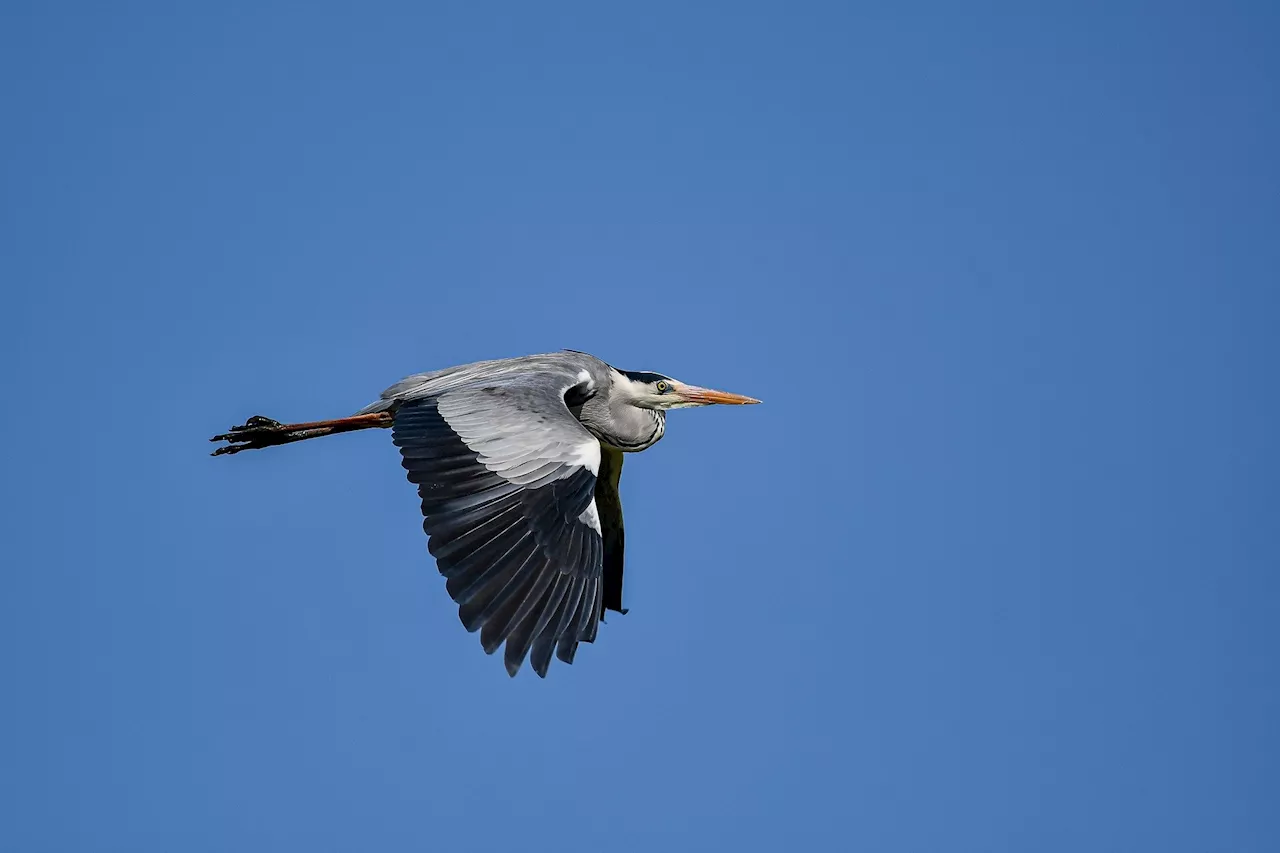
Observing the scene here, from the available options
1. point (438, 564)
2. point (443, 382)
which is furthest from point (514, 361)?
point (438, 564)

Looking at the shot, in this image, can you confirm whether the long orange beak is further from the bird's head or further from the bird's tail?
the bird's tail

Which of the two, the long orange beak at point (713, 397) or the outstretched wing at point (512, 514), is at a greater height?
the long orange beak at point (713, 397)

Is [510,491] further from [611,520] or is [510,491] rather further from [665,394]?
[665,394]

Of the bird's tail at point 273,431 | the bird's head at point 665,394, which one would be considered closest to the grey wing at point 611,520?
the bird's head at point 665,394

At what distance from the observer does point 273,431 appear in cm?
1025

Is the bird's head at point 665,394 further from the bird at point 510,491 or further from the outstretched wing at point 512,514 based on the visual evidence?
the outstretched wing at point 512,514

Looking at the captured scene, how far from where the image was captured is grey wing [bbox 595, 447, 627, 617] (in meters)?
10.2

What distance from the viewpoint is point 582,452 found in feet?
26.7

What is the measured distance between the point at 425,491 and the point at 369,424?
2643 millimetres

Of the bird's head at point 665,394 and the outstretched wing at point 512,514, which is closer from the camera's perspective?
the outstretched wing at point 512,514

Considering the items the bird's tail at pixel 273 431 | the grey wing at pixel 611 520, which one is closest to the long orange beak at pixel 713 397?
the grey wing at pixel 611 520

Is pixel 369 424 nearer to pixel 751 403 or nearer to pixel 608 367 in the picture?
pixel 608 367

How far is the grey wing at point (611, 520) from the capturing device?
1023 centimetres

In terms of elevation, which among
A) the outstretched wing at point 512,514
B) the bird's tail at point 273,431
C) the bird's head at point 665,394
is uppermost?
the bird's head at point 665,394
